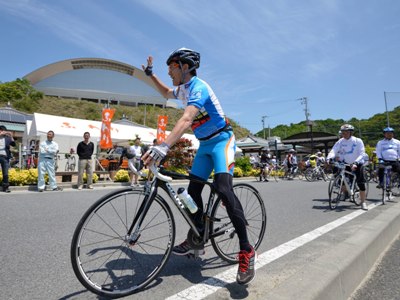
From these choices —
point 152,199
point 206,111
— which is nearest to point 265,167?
point 206,111

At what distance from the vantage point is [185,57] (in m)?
2.59

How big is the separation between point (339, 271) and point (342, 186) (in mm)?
4674

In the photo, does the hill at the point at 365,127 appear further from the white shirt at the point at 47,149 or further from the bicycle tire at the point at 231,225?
the bicycle tire at the point at 231,225

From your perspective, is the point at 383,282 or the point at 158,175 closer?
the point at 158,175

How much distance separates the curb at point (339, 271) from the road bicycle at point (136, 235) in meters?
0.82

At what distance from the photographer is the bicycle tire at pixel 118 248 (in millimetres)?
2018

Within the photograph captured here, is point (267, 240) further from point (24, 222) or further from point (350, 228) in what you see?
A: point (24, 222)

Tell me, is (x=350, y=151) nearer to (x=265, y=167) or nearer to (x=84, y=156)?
(x=84, y=156)

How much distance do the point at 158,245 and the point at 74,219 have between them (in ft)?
7.77

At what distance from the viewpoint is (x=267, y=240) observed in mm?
3812

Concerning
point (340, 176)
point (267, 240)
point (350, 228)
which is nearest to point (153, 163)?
point (267, 240)

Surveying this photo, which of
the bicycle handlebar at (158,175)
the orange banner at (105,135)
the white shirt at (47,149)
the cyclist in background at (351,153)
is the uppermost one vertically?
the orange banner at (105,135)

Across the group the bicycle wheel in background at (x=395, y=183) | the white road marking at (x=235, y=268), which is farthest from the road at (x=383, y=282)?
the bicycle wheel in background at (x=395, y=183)

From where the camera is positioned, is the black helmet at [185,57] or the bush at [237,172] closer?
the black helmet at [185,57]
